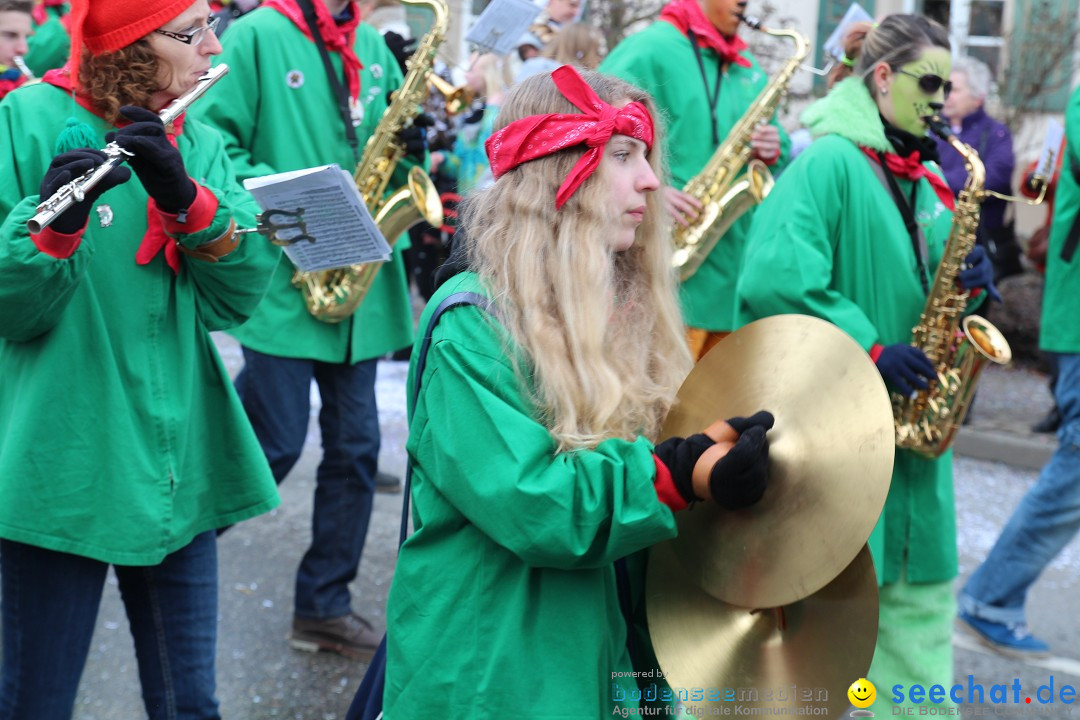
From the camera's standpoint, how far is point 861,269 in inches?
136

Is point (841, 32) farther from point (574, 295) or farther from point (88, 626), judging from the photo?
point (88, 626)

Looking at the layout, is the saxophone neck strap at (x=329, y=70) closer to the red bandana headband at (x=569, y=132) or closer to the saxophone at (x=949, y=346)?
the saxophone at (x=949, y=346)

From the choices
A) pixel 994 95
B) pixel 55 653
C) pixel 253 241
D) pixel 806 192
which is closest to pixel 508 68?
pixel 994 95

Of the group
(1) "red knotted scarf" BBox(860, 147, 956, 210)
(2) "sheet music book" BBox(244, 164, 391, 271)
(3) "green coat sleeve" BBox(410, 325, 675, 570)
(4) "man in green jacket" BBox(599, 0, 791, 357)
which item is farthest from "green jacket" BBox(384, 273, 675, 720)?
(4) "man in green jacket" BBox(599, 0, 791, 357)

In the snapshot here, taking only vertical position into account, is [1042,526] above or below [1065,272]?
below

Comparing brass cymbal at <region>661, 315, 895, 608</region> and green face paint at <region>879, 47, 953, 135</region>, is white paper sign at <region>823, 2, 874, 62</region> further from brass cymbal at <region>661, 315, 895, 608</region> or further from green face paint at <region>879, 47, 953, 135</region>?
brass cymbal at <region>661, 315, 895, 608</region>

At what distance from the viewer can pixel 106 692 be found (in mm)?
3906

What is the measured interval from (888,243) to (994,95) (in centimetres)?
754

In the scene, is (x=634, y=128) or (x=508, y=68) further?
(x=508, y=68)

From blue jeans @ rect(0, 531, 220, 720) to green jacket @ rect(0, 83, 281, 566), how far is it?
Answer: 0.10 meters

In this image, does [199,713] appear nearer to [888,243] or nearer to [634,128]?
[634,128]

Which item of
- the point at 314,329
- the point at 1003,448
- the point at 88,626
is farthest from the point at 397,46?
the point at 1003,448

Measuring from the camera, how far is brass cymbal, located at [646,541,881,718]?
2189 millimetres

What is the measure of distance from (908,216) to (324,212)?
1.62 metres
